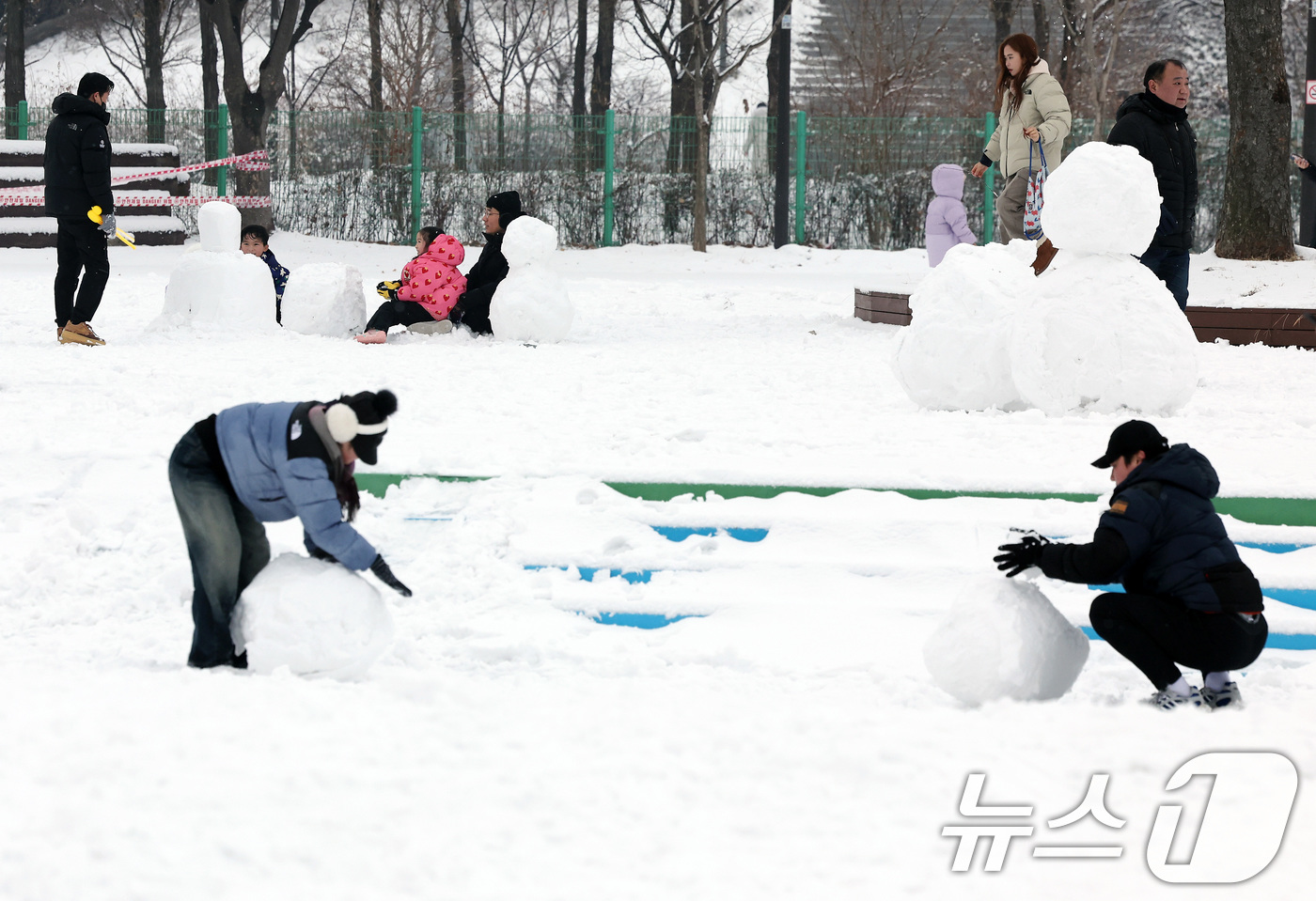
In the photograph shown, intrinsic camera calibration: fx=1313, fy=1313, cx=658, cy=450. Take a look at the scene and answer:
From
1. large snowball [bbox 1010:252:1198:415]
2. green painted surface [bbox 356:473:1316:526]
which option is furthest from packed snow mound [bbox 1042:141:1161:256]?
green painted surface [bbox 356:473:1316:526]

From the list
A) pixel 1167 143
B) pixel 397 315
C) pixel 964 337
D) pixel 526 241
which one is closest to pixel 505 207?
pixel 526 241

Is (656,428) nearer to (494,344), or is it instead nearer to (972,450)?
(972,450)

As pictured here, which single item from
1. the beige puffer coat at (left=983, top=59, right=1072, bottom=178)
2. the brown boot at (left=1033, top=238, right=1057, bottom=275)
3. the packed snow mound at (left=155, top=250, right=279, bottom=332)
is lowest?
the packed snow mound at (left=155, top=250, right=279, bottom=332)

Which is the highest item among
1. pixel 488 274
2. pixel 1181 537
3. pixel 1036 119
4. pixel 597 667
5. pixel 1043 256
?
pixel 1036 119

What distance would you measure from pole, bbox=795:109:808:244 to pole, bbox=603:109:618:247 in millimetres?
2778

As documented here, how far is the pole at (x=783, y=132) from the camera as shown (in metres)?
18.6

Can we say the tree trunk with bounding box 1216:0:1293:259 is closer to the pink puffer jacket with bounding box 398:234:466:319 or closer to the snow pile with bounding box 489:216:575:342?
the snow pile with bounding box 489:216:575:342

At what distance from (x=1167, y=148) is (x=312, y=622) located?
566cm

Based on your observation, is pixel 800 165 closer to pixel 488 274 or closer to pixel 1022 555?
pixel 488 274

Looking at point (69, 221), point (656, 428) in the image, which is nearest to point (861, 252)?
point (69, 221)

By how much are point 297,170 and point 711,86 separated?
21.7 ft

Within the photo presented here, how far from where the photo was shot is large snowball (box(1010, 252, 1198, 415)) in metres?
6.00

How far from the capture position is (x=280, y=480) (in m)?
3.57

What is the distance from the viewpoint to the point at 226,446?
3617mm
